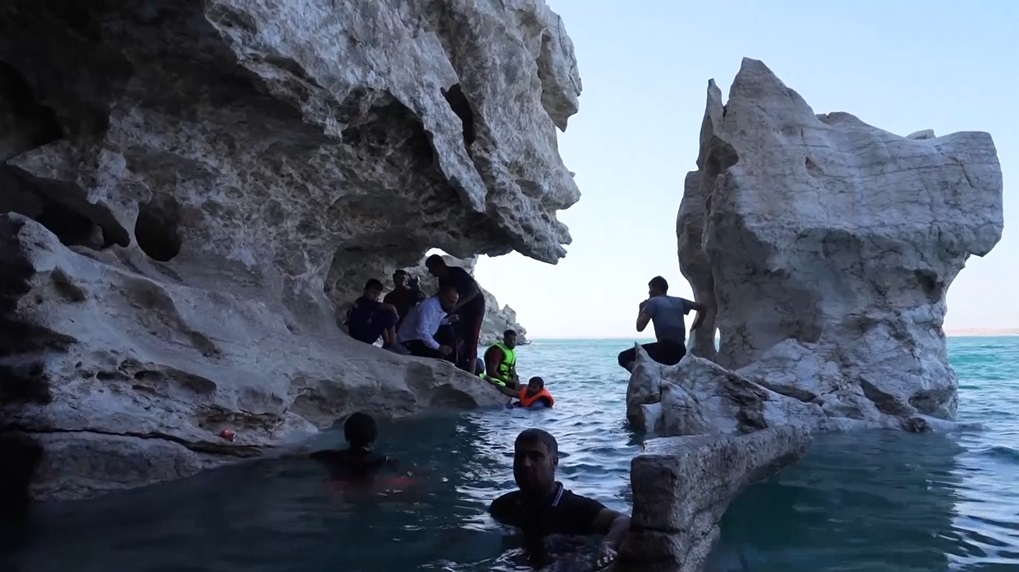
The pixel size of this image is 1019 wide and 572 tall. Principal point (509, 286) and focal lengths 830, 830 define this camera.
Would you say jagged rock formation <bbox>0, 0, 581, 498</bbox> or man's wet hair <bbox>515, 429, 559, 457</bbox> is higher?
jagged rock formation <bbox>0, 0, 581, 498</bbox>

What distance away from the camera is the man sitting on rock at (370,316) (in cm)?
1116

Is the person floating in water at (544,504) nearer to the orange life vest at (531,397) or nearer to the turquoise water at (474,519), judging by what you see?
the turquoise water at (474,519)

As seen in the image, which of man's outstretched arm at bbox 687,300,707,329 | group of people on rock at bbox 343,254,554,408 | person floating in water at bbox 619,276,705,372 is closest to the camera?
person floating in water at bbox 619,276,705,372

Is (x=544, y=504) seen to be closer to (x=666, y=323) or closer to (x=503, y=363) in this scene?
(x=666, y=323)

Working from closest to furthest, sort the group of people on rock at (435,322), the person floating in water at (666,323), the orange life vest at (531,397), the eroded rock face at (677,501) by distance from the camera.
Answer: the eroded rock face at (677,501)
the person floating in water at (666,323)
the group of people on rock at (435,322)
the orange life vest at (531,397)

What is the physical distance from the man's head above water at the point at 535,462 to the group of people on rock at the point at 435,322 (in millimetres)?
7161

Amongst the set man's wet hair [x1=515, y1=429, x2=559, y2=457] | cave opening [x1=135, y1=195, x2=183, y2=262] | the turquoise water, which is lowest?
the turquoise water

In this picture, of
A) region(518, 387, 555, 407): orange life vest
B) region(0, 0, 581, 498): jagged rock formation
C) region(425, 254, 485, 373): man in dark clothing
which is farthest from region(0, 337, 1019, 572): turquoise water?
region(425, 254, 485, 373): man in dark clothing

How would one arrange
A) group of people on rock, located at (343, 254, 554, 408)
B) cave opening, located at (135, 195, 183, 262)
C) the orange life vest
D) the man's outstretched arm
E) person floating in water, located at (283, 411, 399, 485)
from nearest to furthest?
person floating in water, located at (283, 411, 399, 485) < cave opening, located at (135, 195, 183, 262) < group of people on rock, located at (343, 254, 554, 408) < the orange life vest < the man's outstretched arm

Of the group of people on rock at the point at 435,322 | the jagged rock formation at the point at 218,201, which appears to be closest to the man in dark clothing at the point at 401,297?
the group of people on rock at the point at 435,322

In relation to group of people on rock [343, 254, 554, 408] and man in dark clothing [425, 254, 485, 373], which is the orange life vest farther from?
man in dark clothing [425, 254, 485, 373]

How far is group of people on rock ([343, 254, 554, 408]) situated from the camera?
11.3 meters

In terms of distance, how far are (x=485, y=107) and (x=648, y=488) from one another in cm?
849

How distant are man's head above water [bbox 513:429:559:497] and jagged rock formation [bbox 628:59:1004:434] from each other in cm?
467
